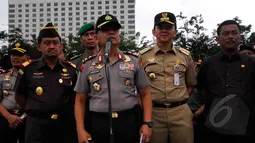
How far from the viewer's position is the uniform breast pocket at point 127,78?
3.04 m

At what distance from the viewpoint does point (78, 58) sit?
15.7 ft

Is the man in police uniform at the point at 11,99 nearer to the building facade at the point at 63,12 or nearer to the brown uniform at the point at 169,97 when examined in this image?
the brown uniform at the point at 169,97

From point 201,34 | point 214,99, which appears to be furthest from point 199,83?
point 201,34

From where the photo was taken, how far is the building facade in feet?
149

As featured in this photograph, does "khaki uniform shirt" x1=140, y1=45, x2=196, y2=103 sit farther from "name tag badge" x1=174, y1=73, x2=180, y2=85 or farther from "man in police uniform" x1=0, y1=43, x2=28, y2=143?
"man in police uniform" x1=0, y1=43, x2=28, y2=143

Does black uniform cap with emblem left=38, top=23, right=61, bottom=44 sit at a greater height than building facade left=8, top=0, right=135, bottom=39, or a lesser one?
lesser

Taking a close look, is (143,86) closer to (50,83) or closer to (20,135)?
(50,83)

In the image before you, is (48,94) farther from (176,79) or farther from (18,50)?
(176,79)

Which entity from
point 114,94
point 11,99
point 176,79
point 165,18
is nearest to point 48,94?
point 114,94

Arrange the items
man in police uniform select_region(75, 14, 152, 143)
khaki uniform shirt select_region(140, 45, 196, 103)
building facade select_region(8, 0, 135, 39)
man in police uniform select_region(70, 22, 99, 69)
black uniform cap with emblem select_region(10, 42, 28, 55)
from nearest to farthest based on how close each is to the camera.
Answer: man in police uniform select_region(75, 14, 152, 143) → khaki uniform shirt select_region(140, 45, 196, 103) → man in police uniform select_region(70, 22, 99, 69) → black uniform cap with emblem select_region(10, 42, 28, 55) → building facade select_region(8, 0, 135, 39)

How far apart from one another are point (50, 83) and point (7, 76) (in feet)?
4.63

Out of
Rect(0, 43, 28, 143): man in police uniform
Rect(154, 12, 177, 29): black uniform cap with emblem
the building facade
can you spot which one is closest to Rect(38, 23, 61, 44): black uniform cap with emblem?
Rect(0, 43, 28, 143): man in police uniform

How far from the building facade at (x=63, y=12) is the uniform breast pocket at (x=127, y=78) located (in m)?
42.2

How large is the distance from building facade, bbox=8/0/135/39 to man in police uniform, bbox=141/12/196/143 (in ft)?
136
